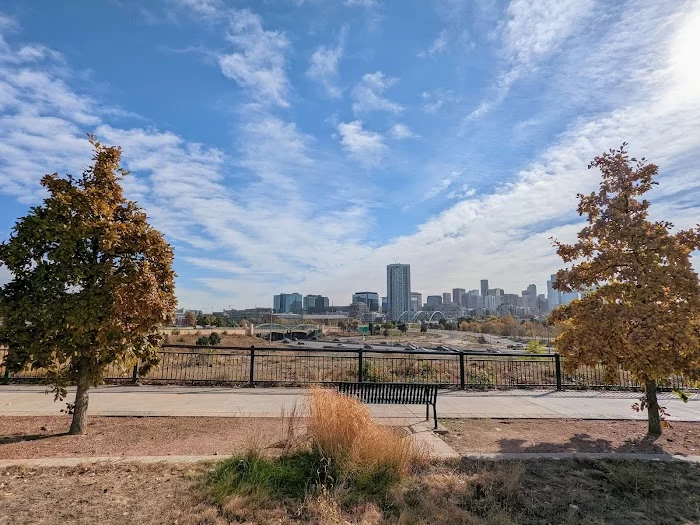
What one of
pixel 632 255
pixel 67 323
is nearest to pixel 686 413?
pixel 632 255

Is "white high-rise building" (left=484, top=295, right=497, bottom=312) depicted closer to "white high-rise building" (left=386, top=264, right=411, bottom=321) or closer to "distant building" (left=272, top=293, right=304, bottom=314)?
"white high-rise building" (left=386, top=264, right=411, bottom=321)

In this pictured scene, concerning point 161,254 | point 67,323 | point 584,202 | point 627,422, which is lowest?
point 627,422

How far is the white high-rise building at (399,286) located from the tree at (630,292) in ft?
480

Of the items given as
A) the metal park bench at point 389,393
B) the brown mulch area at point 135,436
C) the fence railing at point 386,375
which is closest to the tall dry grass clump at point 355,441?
the brown mulch area at point 135,436

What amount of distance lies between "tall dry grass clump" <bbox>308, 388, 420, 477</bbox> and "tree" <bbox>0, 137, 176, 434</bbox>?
8.79 ft

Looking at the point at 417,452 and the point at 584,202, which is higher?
the point at 584,202

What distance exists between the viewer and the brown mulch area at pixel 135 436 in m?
5.41

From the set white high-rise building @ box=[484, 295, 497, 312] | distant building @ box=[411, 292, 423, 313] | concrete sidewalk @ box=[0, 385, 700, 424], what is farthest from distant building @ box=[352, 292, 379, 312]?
concrete sidewalk @ box=[0, 385, 700, 424]

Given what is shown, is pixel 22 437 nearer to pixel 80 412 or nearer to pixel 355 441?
pixel 80 412

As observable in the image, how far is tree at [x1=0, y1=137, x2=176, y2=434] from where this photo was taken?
5.55 metres

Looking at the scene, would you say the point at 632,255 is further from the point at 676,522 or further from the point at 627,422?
the point at 676,522

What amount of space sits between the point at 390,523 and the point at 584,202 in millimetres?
5928

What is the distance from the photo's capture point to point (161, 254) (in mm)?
6207

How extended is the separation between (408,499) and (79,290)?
16.1 feet
